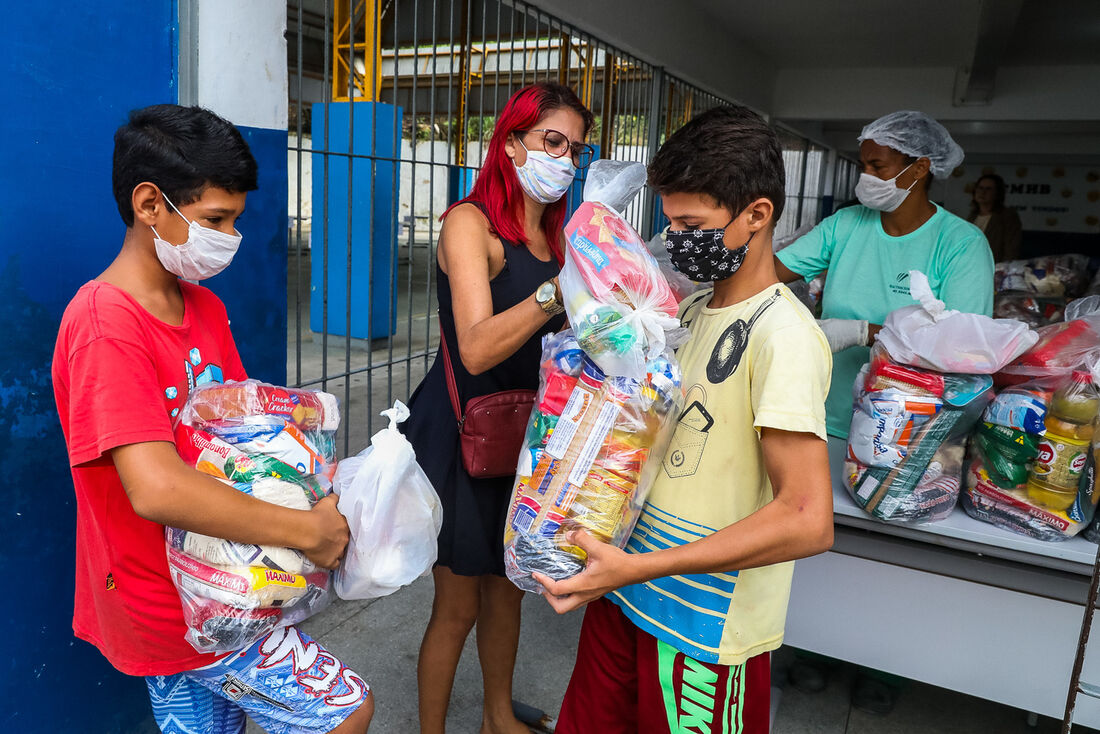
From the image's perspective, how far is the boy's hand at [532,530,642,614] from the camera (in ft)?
3.63

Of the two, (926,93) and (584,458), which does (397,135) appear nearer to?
(584,458)

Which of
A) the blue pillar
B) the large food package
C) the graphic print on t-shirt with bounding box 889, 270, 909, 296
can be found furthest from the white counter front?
the blue pillar

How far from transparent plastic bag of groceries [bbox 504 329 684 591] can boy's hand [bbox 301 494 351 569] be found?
274mm

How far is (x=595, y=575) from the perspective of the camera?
1.11 metres

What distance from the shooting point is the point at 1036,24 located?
5711 millimetres

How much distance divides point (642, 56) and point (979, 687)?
4.00m

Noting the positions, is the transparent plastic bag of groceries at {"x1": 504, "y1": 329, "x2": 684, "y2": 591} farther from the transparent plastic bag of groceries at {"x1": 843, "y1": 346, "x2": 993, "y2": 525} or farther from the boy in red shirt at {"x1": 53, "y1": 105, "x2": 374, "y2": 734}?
the transparent plastic bag of groceries at {"x1": 843, "y1": 346, "x2": 993, "y2": 525}

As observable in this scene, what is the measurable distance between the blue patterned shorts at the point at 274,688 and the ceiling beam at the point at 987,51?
5027 mm

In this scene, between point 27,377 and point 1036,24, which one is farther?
point 1036,24

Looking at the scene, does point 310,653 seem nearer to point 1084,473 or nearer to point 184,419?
point 184,419

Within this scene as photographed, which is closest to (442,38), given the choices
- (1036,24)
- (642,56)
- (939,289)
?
(642,56)

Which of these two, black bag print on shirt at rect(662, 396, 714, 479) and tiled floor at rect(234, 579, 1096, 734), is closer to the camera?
black bag print on shirt at rect(662, 396, 714, 479)

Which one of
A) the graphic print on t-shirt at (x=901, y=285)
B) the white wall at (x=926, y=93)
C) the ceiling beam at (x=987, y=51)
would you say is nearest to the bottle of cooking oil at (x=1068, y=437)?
the graphic print on t-shirt at (x=901, y=285)

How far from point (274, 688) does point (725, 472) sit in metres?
0.84
